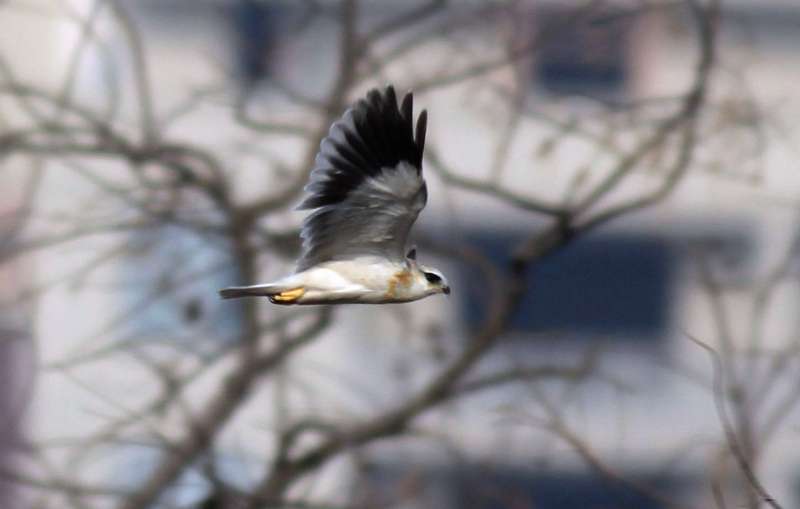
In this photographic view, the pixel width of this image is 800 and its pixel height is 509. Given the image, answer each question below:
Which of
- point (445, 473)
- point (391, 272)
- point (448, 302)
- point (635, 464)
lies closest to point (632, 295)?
point (635, 464)

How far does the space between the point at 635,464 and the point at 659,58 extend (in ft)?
14.6

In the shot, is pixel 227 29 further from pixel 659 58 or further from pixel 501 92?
pixel 501 92

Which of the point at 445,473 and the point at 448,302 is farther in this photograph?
the point at 448,302

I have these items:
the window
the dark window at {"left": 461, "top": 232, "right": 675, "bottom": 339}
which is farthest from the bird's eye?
the dark window at {"left": 461, "top": 232, "right": 675, "bottom": 339}

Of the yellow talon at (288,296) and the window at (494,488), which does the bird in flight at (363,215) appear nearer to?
the yellow talon at (288,296)

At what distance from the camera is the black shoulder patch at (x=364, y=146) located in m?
4.77

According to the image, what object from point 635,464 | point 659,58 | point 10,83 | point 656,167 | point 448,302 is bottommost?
point 635,464

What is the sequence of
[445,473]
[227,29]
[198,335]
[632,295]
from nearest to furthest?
[198,335] < [445,473] < [227,29] < [632,295]

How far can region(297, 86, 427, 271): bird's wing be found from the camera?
4.82 meters

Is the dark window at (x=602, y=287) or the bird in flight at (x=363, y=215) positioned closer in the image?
the bird in flight at (x=363, y=215)

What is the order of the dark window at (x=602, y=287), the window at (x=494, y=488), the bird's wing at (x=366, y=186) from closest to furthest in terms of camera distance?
the bird's wing at (x=366, y=186) → the window at (x=494, y=488) → the dark window at (x=602, y=287)

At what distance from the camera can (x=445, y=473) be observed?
411 inches

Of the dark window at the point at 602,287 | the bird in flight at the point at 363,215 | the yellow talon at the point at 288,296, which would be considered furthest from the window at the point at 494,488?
the dark window at the point at 602,287

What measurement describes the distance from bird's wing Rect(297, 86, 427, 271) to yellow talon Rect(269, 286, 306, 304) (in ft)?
0.49
